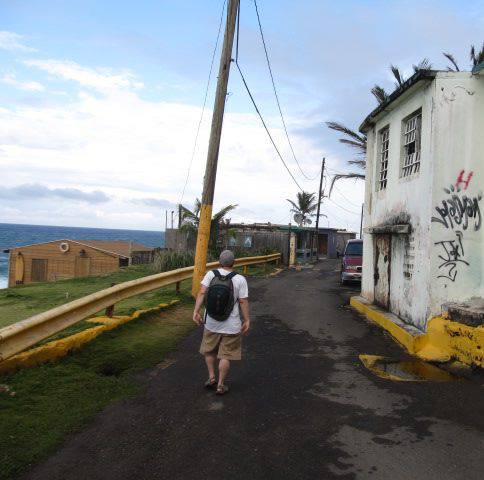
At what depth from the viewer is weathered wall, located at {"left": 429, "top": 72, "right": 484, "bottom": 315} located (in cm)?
812

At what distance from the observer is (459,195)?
320 inches

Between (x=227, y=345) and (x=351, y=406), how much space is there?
1.56m

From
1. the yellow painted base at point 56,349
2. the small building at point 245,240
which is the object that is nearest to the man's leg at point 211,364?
the yellow painted base at point 56,349

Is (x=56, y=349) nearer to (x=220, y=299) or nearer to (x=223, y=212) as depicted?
(x=220, y=299)

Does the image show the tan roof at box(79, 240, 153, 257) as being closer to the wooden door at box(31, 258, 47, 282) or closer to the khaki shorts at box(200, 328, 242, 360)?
the wooden door at box(31, 258, 47, 282)

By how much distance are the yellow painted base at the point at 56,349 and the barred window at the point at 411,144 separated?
648 centimetres

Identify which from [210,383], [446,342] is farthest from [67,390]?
[446,342]

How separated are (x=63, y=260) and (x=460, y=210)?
31098 mm

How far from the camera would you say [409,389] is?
5.89m

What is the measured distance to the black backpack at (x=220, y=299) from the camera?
5516mm

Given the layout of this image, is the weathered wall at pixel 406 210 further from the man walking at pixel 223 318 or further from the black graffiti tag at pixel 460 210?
the man walking at pixel 223 318

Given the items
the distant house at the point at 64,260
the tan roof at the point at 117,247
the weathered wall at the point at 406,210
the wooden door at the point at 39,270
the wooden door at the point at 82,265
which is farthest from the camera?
the tan roof at the point at 117,247

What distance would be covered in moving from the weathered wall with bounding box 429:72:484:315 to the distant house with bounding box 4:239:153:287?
Answer: 26.1 meters

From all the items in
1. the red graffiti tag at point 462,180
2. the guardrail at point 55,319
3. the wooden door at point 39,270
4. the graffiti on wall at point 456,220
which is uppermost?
the red graffiti tag at point 462,180
